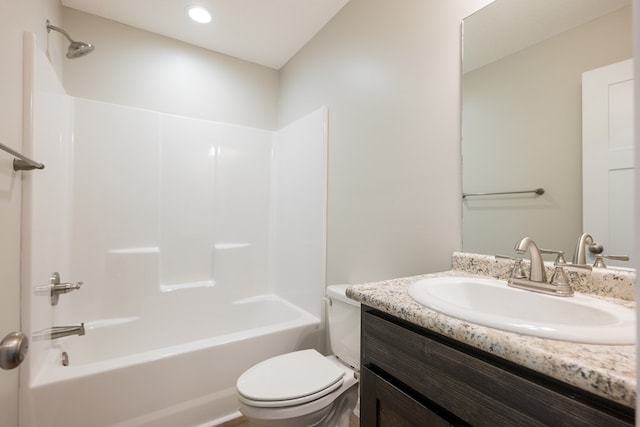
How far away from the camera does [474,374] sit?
1.85 feet

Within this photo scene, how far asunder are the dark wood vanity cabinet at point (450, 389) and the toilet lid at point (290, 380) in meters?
0.39

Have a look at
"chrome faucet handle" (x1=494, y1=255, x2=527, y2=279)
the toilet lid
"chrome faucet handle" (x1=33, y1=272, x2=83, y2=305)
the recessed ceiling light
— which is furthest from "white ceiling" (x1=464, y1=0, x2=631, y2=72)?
"chrome faucet handle" (x1=33, y1=272, x2=83, y2=305)

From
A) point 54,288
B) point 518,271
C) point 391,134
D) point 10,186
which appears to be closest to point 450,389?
point 518,271

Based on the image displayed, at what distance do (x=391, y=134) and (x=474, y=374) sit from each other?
1190mm

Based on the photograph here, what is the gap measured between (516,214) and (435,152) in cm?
42

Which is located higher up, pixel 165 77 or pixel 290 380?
pixel 165 77

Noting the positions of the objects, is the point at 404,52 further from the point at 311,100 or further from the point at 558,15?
the point at 311,100

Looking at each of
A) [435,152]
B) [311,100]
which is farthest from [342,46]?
[435,152]

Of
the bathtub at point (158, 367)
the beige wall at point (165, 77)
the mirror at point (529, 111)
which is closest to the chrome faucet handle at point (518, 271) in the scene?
the mirror at point (529, 111)

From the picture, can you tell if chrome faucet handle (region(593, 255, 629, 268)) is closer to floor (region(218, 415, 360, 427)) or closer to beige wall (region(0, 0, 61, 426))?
floor (region(218, 415, 360, 427))

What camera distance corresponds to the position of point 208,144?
232 centimetres

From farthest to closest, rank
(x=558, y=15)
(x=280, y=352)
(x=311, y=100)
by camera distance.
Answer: (x=311, y=100) < (x=280, y=352) < (x=558, y=15)

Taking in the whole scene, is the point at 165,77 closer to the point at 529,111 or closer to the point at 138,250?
the point at 138,250

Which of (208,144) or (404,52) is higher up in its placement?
(404,52)
